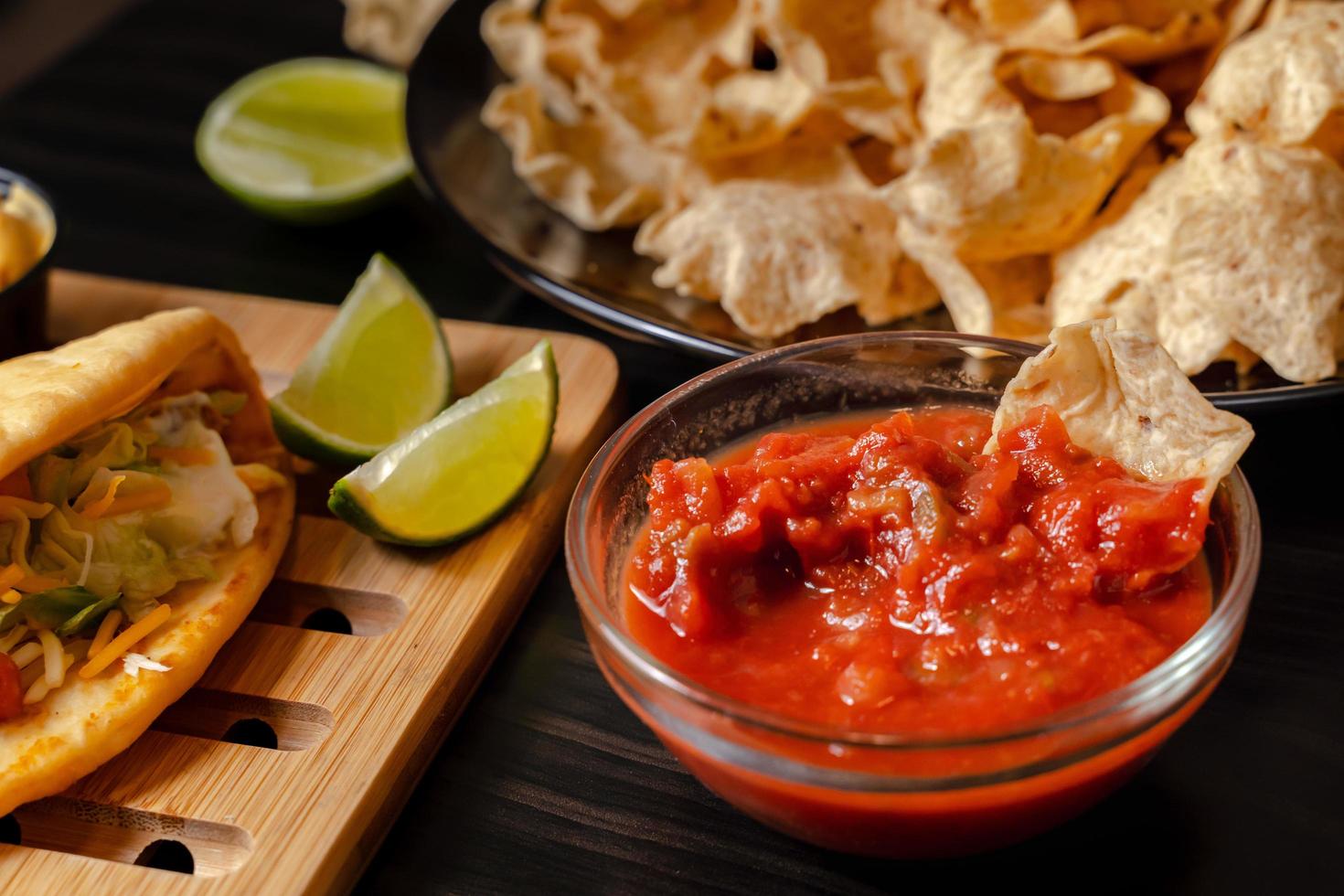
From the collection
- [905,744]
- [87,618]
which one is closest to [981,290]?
[905,744]

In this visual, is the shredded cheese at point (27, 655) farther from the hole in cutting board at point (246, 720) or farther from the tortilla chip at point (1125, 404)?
the tortilla chip at point (1125, 404)

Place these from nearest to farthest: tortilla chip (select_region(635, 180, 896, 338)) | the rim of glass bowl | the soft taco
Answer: the rim of glass bowl
the soft taco
tortilla chip (select_region(635, 180, 896, 338))

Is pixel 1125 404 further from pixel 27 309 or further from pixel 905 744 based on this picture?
pixel 27 309

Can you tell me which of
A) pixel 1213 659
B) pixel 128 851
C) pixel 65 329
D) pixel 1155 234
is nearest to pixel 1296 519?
pixel 1155 234

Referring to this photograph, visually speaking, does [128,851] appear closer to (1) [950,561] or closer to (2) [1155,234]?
(1) [950,561]

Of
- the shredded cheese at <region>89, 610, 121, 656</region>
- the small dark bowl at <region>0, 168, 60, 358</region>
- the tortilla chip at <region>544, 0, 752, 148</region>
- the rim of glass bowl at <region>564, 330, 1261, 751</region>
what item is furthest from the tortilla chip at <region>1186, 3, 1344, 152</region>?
the small dark bowl at <region>0, 168, 60, 358</region>

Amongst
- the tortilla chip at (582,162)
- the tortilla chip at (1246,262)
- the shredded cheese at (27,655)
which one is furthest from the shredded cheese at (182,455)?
the tortilla chip at (1246,262)

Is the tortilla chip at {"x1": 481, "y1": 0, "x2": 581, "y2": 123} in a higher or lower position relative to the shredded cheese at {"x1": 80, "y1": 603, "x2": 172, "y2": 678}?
higher

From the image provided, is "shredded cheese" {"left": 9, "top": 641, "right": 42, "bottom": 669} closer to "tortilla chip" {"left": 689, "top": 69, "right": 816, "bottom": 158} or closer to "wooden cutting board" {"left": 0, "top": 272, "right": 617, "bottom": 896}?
"wooden cutting board" {"left": 0, "top": 272, "right": 617, "bottom": 896}
